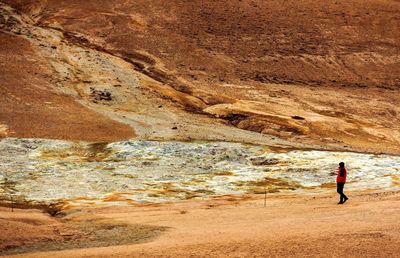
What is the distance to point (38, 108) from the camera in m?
45.3

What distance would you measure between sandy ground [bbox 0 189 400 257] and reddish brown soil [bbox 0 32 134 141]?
1538 cm

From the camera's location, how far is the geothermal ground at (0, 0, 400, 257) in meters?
20.7

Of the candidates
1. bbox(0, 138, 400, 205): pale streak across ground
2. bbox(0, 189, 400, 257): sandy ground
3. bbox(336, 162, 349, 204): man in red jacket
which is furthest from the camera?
bbox(0, 138, 400, 205): pale streak across ground

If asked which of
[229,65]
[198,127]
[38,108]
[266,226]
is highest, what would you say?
[229,65]

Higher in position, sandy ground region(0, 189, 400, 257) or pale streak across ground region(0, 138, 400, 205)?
pale streak across ground region(0, 138, 400, 205)

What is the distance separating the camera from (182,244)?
1883 cm

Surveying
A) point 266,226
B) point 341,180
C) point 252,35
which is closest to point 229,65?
point 252,35

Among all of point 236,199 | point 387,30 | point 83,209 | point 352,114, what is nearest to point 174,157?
point 236,199

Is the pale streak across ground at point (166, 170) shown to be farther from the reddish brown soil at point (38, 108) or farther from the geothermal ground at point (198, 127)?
the reddish brown soil at point (38, 108)

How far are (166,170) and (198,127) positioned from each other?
424 inches

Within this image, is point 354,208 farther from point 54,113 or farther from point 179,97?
point 179,97

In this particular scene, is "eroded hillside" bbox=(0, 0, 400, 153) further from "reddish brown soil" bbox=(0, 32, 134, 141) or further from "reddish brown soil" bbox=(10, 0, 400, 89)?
"reddish brown soil" bbox=(0, 32, 134, 141)

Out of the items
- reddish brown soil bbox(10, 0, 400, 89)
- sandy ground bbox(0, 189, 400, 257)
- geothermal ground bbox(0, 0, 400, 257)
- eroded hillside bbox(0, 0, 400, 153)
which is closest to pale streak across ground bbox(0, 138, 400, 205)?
geothermal ground bbox(0, 0, 400, 257)

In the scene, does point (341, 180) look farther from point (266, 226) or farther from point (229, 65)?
point (229, 65)
